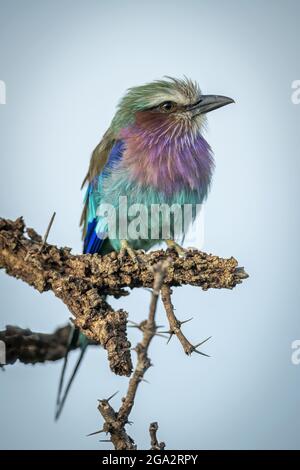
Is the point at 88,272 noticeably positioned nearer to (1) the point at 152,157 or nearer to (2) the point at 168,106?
(1) the point at 152,157

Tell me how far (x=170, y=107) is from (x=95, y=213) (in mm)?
1054

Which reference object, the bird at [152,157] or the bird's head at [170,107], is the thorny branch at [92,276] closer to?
the bird at [152,157]

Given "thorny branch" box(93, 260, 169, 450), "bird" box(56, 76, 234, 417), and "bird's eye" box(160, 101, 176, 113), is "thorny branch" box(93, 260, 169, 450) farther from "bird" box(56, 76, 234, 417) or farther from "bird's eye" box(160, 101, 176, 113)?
"bird's eye" box(160, 101, 176, 113)

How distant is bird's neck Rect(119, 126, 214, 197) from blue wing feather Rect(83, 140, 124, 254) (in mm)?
81

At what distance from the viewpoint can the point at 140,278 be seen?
4.14 meters

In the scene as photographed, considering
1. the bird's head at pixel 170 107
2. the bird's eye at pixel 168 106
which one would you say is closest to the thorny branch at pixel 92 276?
the bird's head at pixel 170 107

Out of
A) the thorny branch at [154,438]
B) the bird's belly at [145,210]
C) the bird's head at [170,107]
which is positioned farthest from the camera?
the bird's head at [170,107]

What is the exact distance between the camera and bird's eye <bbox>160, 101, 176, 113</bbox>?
228 inches

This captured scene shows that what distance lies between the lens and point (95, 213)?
579cm

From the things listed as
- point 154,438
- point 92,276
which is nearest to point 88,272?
point 92,276

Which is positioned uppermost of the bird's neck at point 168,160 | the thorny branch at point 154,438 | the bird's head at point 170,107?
the bird's head at point 170,107

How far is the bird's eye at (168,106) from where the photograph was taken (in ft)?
19.0
